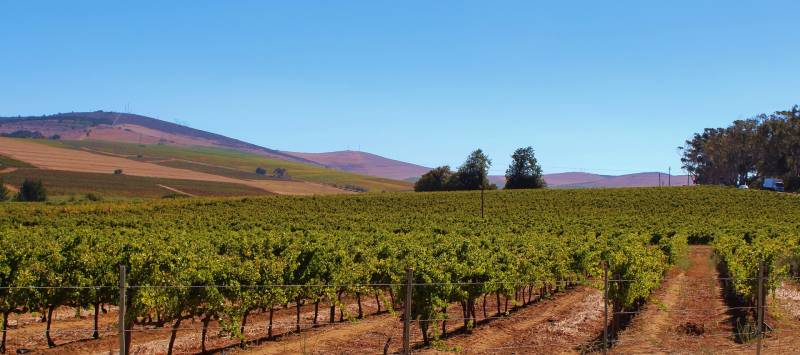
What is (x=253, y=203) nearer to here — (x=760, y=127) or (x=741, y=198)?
(x=741, y=198)

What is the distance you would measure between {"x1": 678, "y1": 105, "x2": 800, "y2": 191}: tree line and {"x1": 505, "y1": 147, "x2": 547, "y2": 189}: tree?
117 feet

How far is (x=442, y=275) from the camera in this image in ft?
63.9

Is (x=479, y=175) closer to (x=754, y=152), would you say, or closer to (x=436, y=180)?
(x=436, y=180)

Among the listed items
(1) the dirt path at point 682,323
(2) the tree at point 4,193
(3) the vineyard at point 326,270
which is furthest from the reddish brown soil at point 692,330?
(2) the tree at point 4,193

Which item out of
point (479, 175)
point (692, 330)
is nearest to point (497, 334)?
point (692, 330)

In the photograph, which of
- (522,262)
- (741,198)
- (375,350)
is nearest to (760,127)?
(741,198)

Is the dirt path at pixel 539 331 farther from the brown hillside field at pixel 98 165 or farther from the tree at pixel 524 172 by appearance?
the brown hillside field at pixel 98 165

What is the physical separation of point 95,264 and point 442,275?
1043 centimetres

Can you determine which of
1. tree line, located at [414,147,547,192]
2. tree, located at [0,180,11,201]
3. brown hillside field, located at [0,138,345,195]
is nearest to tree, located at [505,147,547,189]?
tree line, located at [414,147,547,192]

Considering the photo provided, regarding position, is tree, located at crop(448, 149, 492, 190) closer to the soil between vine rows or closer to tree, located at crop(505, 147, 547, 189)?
tree, located at crop(505, 147, 547, 189)

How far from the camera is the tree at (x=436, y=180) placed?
111062 mm

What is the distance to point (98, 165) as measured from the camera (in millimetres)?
169500

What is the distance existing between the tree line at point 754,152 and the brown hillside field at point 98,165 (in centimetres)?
8824

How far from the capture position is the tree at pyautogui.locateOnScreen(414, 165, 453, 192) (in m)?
111
